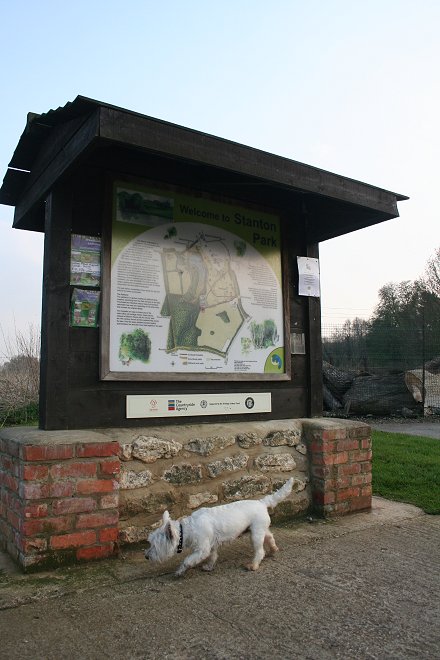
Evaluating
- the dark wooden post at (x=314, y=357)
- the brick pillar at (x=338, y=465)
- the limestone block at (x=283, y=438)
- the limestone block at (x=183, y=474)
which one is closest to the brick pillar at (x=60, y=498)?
the limestone block at (x=183, y=474)

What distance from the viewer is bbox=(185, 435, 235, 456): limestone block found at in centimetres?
418

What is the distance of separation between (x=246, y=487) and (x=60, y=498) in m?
1.64

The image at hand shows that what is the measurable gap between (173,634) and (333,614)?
85cm

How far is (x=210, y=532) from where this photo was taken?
3.28 m

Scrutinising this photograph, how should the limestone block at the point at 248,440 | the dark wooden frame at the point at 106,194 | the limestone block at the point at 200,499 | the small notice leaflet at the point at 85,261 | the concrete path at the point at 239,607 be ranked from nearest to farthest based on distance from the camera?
the concrete path at the point at 239,607, the dark wooden frame at the point at 106,194, the small notice leaflet at the point at 85,261, the limestone block at the point at 200,499, the limestone block at the point at 248,440

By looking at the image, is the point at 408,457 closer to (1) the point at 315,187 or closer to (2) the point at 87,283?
(1) the point at 315,187

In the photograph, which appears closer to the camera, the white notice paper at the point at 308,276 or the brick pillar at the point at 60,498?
the brick pillar at the point at 60,498

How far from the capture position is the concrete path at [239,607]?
2.40m

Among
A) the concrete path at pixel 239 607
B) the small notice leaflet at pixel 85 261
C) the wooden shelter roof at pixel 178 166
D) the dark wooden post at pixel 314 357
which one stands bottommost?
the concrete path at pixel 239 607

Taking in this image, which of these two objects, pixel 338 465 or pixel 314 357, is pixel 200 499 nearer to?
pixel 338 465

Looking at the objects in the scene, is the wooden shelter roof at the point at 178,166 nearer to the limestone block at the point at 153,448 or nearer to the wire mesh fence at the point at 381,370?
the limestone block at the point at 153,448

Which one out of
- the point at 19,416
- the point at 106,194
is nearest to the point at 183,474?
the point at 106,194

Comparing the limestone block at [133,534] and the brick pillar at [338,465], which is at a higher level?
the brick pillar at [338,465]

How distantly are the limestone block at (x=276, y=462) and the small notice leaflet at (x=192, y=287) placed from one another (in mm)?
741
